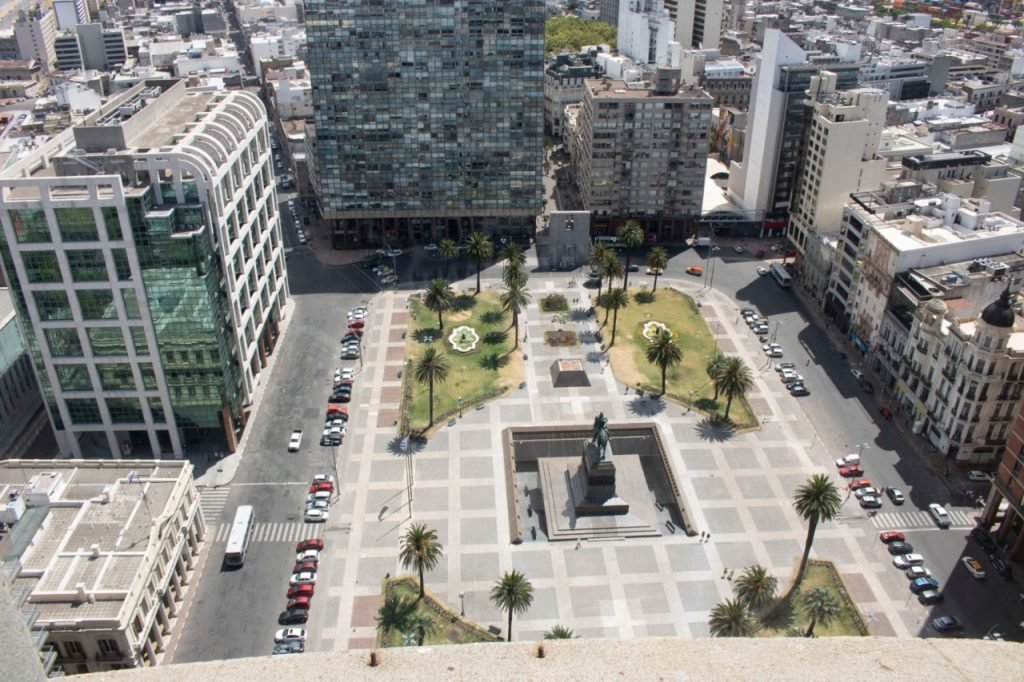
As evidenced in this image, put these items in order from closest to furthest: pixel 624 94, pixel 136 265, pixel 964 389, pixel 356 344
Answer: pixel 136 265
pixel 964 389
pixel 356 344
pixel 624 94

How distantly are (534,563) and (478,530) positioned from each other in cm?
946

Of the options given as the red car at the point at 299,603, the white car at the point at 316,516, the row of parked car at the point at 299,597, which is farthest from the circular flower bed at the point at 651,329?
the red car at the point at 299,603

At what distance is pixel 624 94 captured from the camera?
18825cm

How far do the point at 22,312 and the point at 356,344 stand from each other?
183 ft

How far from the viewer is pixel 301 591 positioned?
9869cm

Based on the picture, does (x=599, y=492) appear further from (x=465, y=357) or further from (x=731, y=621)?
(x=465, y=357)

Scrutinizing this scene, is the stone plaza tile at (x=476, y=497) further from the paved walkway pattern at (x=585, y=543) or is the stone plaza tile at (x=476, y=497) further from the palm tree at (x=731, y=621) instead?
the palm tree at (x=731, y=621)

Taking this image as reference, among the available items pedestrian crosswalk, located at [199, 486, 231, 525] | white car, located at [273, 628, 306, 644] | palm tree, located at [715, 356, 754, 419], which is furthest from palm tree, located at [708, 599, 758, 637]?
pedestrian crosswalk, located at [199, 486, 231, 525]

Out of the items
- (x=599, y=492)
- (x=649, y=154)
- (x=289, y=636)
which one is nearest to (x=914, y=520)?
(x=599, y=492)

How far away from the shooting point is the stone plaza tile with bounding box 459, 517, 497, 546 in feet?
351

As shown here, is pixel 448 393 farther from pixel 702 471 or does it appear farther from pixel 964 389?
pixel 964 389

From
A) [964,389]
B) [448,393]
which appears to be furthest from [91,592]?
[964,389]

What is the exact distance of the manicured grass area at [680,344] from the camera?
135625 mm

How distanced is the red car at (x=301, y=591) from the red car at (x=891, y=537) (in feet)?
245
